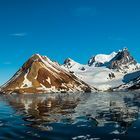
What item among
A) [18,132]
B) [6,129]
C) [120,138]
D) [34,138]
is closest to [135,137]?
[120,138]

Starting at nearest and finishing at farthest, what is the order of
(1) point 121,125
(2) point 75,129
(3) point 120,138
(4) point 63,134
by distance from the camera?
(3) point 120,138 → (4) point 63,134 → (2) point 75,129 → (1) point 121,125

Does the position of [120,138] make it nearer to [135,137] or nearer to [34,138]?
[135,137]

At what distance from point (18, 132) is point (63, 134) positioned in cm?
619

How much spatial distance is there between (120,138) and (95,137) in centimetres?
299

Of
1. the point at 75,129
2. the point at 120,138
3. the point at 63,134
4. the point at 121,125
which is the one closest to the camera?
the point at 120,138

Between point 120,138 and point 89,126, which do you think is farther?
point 89,126

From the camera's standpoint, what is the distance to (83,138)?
3953 centimetres

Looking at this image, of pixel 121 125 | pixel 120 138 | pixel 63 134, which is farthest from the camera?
pixel 121 125

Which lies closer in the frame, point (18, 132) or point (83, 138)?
point (83, 138)

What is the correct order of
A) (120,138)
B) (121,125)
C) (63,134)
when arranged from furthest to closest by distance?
(121,125)
(63,134)
(120,138)

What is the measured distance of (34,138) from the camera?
39.1 metres

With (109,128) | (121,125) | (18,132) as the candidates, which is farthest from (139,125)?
(18,132)

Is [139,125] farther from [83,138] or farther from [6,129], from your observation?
[6,129]

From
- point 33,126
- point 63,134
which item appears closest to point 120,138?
point 63,134
